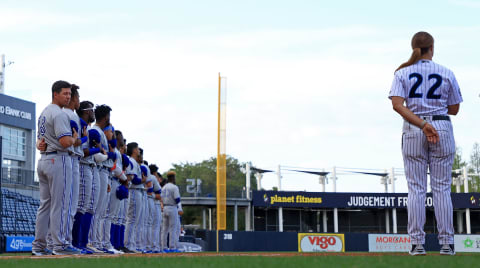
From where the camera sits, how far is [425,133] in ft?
20.6

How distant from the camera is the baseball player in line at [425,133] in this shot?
6.34m

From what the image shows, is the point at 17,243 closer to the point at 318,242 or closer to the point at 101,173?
the point at 101,173

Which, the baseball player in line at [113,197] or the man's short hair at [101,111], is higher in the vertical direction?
the man's short hair at [101,111]

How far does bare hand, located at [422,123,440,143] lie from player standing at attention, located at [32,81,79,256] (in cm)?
392

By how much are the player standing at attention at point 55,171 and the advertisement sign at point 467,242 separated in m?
31.0

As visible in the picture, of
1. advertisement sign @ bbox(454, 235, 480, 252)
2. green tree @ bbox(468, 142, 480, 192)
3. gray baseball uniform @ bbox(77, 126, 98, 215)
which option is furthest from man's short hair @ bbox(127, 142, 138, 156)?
green tree @ bbox(468, 142, 480, 192)

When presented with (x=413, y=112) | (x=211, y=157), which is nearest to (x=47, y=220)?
(x=413, y=112)

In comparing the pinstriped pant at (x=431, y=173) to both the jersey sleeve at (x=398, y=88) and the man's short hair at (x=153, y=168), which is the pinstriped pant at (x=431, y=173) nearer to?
the jersey sleeve at (x=398, y=88)

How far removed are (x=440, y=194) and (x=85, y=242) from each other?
4.86 metres

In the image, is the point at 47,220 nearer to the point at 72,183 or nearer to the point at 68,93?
the point at 72,183

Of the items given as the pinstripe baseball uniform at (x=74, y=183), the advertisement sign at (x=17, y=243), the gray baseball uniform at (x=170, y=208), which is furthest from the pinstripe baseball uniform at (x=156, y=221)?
the pinstripe baseball uniform at (x=74, y=183)

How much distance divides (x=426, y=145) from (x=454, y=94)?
2.31 feet

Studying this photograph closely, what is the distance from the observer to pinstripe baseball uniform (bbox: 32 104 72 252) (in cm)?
739

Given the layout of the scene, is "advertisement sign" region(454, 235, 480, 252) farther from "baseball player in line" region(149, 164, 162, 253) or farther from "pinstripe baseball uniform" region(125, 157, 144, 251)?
"pinstripe baseball uniform" region(125, 157, 144, 251)
